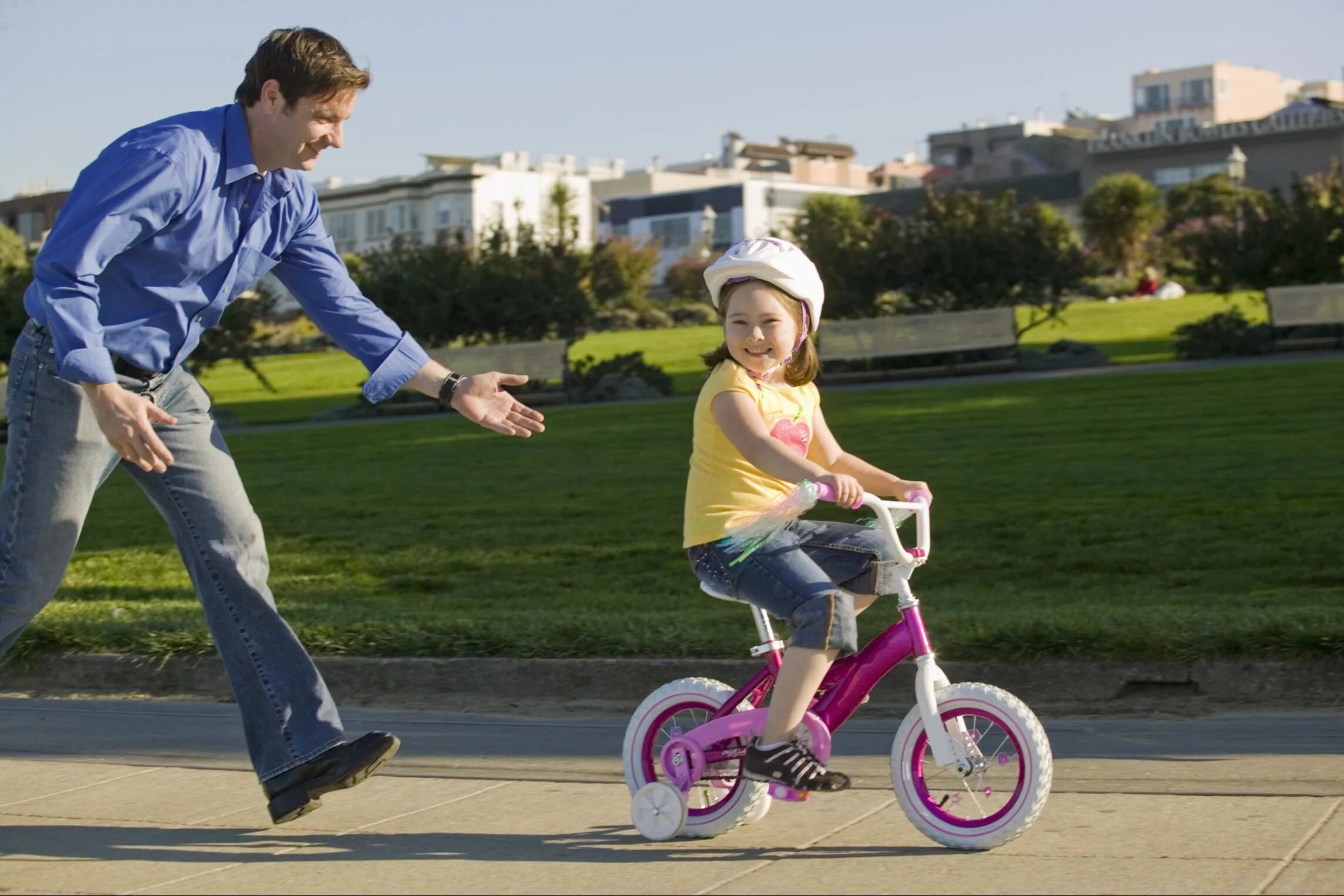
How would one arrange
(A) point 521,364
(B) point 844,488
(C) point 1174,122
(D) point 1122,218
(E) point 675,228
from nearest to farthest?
(B) point 844,488 → (A) point 521,364 → (D) point 1122,218 → (E) point 675,228 → (C) point 1174,122

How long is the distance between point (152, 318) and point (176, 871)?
1.38 m

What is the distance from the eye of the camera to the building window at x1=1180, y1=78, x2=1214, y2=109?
16050 cm

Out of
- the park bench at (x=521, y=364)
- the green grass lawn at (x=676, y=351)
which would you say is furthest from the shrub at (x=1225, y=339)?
the park bench at (x=521, y=364)

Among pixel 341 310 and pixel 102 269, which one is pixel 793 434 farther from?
pixel 102 269

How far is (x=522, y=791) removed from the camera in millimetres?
5086

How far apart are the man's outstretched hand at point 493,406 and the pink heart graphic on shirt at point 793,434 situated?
684mm

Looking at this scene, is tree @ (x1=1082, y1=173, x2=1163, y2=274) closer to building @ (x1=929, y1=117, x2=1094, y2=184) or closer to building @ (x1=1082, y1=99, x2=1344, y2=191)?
building @ (x1=1082, y1=99, x2=1344, y2=191)

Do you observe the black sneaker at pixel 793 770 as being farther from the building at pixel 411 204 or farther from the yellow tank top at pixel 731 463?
the building at pixel 411 204

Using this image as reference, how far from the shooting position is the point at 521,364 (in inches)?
1091

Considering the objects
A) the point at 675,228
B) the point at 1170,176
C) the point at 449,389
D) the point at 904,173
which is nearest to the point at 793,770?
the point at 449,389

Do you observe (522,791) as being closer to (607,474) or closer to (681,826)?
(681,826)

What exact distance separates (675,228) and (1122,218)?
70809mm

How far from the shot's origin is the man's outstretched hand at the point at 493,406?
4.62 metres

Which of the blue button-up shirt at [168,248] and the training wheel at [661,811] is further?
the training wheel at [661,811]
